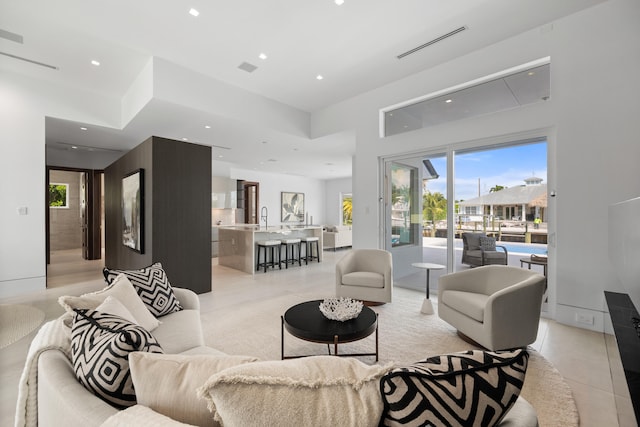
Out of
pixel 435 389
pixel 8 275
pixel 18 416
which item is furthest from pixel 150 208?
pixel 435 389

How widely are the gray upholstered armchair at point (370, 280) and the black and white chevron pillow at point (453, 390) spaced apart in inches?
124

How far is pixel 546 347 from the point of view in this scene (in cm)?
290

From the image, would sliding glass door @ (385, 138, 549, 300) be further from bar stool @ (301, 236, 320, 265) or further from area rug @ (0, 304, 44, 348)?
area rug @ (0, 304, 44, 348)

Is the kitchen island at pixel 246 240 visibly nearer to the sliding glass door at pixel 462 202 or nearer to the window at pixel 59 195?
the sliding glass door at pixel 462 202

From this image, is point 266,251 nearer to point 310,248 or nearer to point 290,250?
point 290,250

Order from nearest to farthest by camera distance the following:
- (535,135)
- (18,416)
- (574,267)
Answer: (18,416), (574,267), (535,135)

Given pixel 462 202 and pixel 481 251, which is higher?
pixel 462 202

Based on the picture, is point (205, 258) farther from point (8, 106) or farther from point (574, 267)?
point (574, 267)

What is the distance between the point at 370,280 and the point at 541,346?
1897mm

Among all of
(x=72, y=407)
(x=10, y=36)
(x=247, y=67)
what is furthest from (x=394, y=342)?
(x=10, y=36)

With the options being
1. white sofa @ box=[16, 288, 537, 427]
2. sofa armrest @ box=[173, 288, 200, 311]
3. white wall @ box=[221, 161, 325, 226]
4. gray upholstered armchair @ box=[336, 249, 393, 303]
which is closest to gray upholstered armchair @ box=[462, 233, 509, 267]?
gray upholstered armchair @ box=[336, 249, 393, 303]

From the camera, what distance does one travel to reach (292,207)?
12023mm

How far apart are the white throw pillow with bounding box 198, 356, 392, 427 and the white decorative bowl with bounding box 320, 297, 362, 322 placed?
170 cm

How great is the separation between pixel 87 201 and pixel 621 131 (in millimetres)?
10925
